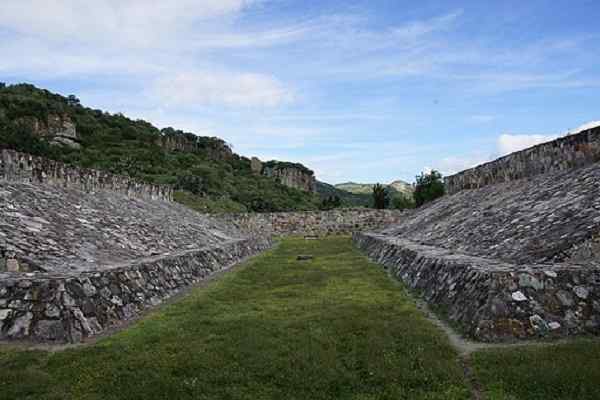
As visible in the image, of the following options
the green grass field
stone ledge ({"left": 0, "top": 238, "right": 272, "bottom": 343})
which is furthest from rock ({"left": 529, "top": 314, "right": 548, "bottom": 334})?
stone ledge ({"left": 0, "top": 238, "right": 272, "bottom": 343})

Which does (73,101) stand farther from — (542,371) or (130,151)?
(542,371)

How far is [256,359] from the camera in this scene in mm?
5480

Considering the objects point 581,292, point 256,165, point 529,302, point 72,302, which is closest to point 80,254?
point 72,302

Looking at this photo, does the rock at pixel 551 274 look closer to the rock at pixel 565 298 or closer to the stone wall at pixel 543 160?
Answer: the rock at pixel 565 298

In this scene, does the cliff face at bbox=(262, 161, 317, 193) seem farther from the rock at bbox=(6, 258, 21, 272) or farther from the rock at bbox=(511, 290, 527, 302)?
the rock at bbox=(511, 290, 527, 302)

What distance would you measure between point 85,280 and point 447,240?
9.00m

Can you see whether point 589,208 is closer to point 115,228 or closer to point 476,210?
point 476,210

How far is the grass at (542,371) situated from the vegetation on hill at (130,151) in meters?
32.2

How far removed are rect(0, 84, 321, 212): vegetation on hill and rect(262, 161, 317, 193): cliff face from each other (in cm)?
1542

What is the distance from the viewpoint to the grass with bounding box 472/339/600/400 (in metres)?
4.44

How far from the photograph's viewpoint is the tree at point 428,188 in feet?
150

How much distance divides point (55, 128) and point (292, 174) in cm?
5583

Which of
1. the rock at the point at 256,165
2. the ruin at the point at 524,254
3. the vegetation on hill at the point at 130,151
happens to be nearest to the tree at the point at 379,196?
the vegetation on hill at the point at 130,151

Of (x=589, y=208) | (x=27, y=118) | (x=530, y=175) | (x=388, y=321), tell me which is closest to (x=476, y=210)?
(x=530, y=175)
